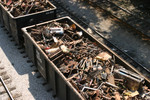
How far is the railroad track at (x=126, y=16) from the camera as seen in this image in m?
12.9

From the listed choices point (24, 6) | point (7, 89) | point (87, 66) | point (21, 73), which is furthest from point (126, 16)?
point (7, 89)

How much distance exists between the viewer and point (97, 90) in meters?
6.42

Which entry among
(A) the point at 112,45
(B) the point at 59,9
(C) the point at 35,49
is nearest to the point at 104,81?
(C) the point at 35,49

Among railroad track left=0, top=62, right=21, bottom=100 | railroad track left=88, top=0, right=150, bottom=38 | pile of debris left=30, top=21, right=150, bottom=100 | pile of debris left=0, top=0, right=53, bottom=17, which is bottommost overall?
railroad track left=0, top=62, right=21, bottom=100

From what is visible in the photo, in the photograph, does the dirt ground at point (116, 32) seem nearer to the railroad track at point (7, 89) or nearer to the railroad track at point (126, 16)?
the railroad track at point (126, 16)

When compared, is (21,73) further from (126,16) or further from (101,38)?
(126,16)

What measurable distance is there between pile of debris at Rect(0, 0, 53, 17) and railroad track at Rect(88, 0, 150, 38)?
512 cm

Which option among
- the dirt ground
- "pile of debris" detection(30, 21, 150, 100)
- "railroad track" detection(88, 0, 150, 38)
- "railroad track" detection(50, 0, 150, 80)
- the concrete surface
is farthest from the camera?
"railroad track" detection(88, 0, 150, 38)

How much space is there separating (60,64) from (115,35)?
574 centimetres

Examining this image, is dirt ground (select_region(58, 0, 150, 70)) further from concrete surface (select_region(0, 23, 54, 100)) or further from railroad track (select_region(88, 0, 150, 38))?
concrete surface (select_region(0, 23, 54, 100))

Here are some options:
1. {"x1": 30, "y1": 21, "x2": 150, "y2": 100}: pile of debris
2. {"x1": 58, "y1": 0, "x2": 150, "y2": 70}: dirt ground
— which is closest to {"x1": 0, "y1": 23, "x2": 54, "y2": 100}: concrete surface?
{"x1": 30, "y1": 21, "x2": 150, "y2": 100}: pile of debris

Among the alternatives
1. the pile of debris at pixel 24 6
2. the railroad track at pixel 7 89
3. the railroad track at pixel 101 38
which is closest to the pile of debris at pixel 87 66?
the pile of debris at pixel 24 6

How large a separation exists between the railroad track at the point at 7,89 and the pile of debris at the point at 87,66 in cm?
200

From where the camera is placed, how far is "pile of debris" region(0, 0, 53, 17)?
33.8ft
